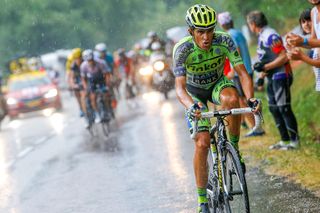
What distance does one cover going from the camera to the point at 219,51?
7352 mm

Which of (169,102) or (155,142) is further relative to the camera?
(169,102)

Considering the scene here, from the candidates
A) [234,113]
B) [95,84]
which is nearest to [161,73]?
[95,84]

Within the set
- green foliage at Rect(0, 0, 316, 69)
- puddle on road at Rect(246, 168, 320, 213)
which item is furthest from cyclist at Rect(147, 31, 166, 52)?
green foliage at Rect(0, 0, 316, 69)

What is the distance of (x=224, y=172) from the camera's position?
6926mm

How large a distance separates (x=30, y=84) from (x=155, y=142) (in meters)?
16.0

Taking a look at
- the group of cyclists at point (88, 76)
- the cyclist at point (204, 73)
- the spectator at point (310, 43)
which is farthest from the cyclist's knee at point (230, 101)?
the group of cyclists at point (88, 76)

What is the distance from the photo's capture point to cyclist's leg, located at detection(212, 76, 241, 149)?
7039 millimetres

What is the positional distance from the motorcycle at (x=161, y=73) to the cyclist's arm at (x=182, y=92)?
17.0 metres

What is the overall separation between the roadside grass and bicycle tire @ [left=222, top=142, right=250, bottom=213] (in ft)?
5.65

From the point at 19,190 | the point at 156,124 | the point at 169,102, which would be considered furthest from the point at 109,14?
the point at 19,190

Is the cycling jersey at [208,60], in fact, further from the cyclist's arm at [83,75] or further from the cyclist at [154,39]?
the cyclist at [154,39]

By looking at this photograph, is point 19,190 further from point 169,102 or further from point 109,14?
point 109,14

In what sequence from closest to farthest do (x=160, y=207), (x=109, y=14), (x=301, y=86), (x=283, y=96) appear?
1. (x=160, y=207)
2. (x=283, y=96)
3. (x=301, y=86)
4. (x=109, y=14)

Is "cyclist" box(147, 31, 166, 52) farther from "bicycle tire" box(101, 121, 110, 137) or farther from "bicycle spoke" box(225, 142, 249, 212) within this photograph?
"bicycle spoke" box(225, 142, 249, 212)
